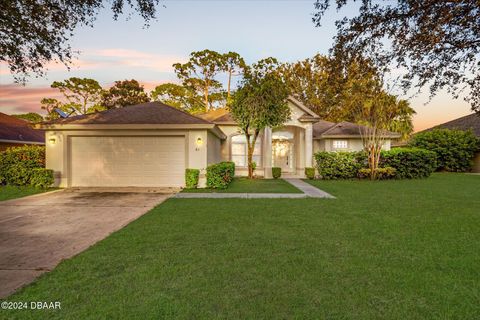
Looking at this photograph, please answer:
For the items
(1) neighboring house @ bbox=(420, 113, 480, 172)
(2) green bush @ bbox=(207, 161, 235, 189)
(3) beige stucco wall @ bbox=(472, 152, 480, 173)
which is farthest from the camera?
(1) neighboring house @ bbox=(420, 113, 480, 172)

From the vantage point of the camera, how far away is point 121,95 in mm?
37188

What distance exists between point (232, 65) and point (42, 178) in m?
24.7

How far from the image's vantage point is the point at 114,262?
149 inches

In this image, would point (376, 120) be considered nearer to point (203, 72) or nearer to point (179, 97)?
point (203, 72)

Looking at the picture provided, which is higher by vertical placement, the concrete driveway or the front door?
the front door

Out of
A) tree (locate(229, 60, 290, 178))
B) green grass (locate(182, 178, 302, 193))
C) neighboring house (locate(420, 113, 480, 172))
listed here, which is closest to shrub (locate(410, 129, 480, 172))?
neighboring house (locate(420, 113, 480, 172))

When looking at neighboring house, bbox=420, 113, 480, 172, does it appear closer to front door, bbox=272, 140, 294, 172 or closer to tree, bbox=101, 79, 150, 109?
front door, bbox=272, 140, 294, 172

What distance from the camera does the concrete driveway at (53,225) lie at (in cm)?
372

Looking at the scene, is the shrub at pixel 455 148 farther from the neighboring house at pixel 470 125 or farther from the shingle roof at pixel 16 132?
the shingle roof at pixel 16 132

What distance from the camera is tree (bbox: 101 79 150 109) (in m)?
36.9

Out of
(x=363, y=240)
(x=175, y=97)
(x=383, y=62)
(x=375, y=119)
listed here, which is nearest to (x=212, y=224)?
(x=363, y=240)

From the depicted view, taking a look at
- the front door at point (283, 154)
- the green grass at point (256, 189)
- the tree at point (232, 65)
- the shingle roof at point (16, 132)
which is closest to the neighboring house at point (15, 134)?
the shingle roof at point (16, 132)

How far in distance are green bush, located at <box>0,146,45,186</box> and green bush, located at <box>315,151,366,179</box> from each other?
15224 mm

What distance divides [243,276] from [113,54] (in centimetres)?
1417
